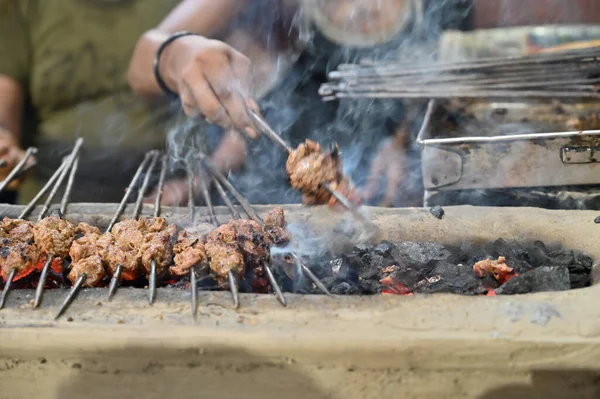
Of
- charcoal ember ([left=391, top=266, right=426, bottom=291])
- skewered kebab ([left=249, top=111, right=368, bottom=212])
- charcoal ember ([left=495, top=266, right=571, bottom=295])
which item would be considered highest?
skewered kebab ([left=249, top=111, right=368, bottom=212])

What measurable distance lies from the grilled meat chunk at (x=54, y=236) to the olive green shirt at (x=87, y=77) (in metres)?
3.72

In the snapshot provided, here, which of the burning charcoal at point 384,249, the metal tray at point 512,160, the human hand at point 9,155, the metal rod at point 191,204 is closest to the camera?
the burning charcoal at point 384,249

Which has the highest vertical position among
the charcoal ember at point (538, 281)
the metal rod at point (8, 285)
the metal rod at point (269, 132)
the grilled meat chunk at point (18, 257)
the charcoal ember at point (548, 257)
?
the metal rod at point (269, 132)

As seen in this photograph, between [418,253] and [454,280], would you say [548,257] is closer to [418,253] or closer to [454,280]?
[454,280]

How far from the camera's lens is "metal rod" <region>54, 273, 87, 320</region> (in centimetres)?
256

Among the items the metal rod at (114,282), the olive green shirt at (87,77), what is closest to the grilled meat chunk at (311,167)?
the metal rod at (114,282)

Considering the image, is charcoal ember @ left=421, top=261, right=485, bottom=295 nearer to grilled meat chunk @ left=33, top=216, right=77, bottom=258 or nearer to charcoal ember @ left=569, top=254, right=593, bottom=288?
Answer: charcoal ember @ left=569, top=254, right=593, bottom=288

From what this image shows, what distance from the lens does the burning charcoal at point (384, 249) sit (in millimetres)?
3348

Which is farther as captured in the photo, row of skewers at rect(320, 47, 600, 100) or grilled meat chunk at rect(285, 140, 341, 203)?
row of skewers at rect(320, 47, 600, 100)

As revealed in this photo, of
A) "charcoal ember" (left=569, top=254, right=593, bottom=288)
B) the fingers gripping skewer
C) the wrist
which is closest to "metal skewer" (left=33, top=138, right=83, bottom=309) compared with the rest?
the fingers gripping skewer

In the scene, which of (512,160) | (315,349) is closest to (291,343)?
(315,349)

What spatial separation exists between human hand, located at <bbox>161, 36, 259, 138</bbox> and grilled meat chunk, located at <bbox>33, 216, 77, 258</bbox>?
164 centimetres

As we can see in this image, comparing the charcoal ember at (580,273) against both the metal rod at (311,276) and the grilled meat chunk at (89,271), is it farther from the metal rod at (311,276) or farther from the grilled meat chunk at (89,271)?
the grilled meat chunk at (89,271)

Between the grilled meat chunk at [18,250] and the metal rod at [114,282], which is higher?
the grilled meat chunk at [18,250]
